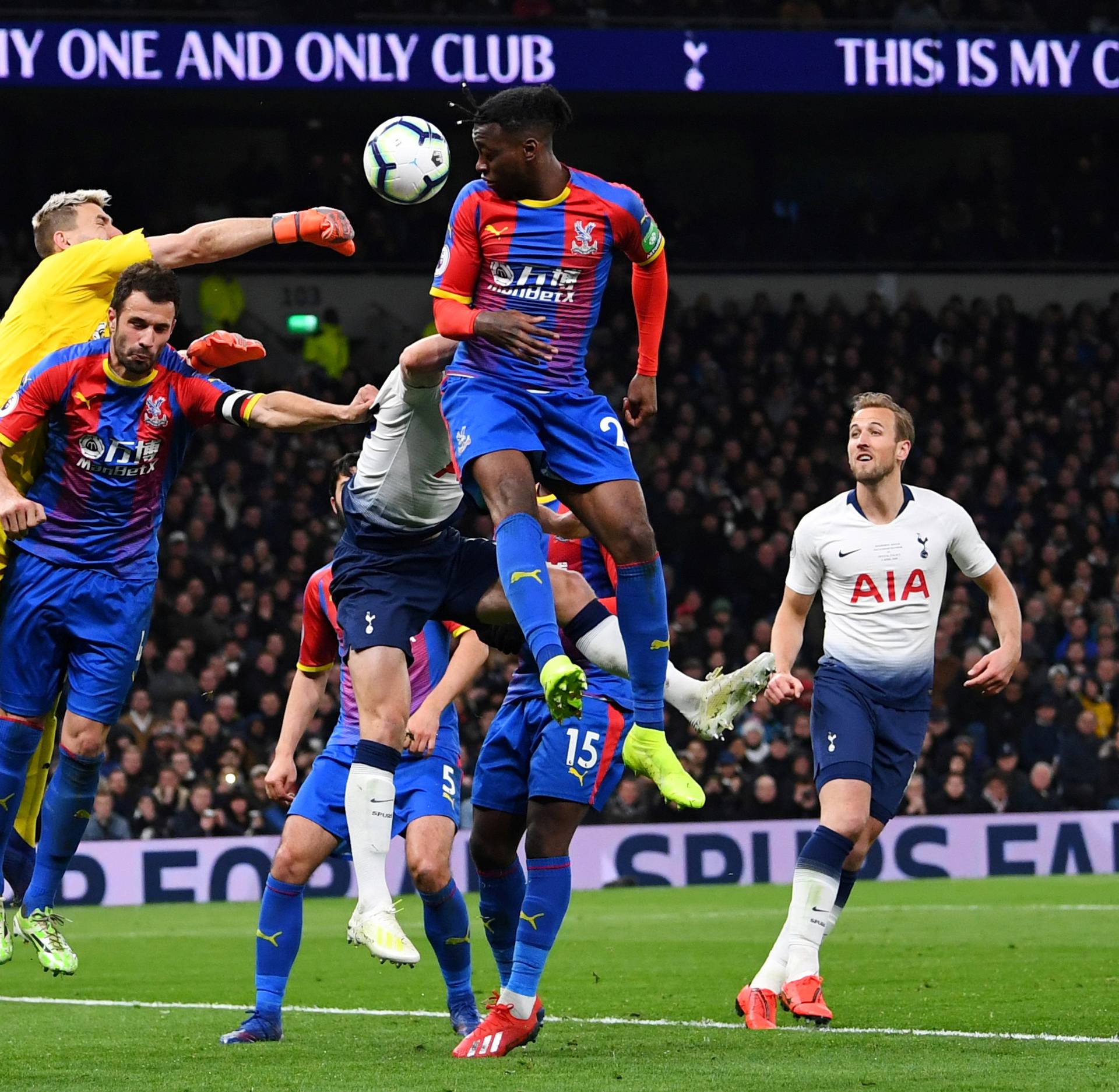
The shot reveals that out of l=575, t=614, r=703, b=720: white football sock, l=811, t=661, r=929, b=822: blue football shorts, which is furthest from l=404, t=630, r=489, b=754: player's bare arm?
l=811, t=661, r=929, b=822: blue football shorts

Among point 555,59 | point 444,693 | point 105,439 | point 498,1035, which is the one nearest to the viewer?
point 498,1035

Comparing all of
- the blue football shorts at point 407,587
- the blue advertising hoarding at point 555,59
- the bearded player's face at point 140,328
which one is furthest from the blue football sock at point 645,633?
the blue advertising hoarding at point 555,59

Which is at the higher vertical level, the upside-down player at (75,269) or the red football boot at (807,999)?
the upside-down player at (75,269)

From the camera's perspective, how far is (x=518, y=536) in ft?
23.7

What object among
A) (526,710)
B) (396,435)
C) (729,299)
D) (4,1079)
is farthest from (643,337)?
(729,299)

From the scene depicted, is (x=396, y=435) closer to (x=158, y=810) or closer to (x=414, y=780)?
(x=414, y=780)

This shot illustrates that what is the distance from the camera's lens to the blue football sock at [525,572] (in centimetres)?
716

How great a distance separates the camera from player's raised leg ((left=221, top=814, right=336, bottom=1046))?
8.30 metres

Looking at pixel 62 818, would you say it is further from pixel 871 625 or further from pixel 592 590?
pixel 871 625

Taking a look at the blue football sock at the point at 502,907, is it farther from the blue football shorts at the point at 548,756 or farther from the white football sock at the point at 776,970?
the white football sock at the point at 776,970

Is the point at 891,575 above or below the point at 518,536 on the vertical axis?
below

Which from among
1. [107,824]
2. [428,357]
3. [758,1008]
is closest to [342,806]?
[758,1008]

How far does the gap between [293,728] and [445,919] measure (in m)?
1.11

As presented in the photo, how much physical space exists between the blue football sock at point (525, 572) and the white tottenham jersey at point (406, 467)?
2.16ft
